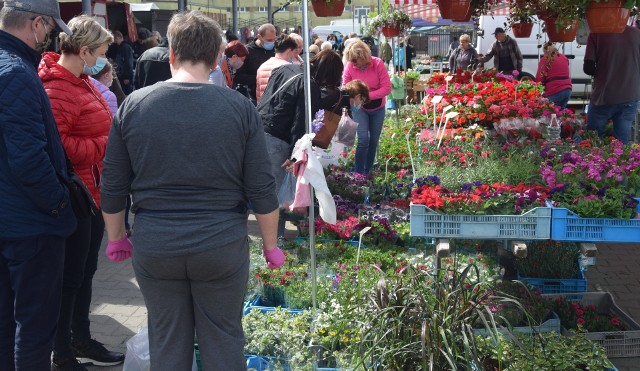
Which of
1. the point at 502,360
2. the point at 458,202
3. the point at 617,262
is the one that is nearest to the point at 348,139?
the point at 617,262

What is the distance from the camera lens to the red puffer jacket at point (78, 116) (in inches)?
132

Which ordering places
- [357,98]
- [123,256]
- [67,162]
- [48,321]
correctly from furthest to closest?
1. [357,98]
2. [67,162]
3. [48,321]
4. [123,256]

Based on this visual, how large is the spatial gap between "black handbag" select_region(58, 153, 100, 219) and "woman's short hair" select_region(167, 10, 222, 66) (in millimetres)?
884

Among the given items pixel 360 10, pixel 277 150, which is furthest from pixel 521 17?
pixel 360 10

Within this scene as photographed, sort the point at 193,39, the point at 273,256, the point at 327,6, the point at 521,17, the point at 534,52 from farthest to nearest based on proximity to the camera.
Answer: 1. the point at 534,52
2. the point at 521,17
3. the point at 327,6
4. the point at 273,256
5. the point at 193,39

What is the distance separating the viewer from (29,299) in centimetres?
301

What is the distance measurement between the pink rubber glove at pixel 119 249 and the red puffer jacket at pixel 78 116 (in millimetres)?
788

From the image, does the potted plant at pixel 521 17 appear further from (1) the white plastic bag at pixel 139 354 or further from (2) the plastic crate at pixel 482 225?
(1) the white plastic bag at pixel 139 354

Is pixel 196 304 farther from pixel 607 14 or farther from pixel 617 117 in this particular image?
pixel 617 117

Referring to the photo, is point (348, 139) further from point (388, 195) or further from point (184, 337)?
point (184, 337)

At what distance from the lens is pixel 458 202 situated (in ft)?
12.3

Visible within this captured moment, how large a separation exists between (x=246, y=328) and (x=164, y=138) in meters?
1.38

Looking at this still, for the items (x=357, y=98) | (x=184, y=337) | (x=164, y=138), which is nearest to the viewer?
(x=164, y=138)

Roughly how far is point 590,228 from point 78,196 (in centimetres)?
245
